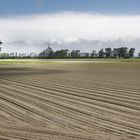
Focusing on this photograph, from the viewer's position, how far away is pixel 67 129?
6.09 metres

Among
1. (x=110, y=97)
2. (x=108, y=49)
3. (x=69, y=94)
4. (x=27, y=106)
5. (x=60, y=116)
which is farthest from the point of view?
(x=108, y=49)

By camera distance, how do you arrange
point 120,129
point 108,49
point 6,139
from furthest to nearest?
point 108,49 < point 120,129 < point 6,139

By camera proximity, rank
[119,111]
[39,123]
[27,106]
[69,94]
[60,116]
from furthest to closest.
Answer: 1. [69,94]
2. [27,106]
3. [119,111]
4. [60,116]
5. [39,123]

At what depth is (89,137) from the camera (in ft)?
18.2

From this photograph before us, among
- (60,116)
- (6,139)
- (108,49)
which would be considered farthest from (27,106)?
(108,49)

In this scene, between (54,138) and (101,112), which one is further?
(101,112)

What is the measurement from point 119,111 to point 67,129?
6.77ft

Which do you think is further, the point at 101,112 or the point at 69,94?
the point at 69,94

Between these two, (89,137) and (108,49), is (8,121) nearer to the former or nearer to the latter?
(89,137)

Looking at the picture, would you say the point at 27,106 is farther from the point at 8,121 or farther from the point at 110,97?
the point at 110,97

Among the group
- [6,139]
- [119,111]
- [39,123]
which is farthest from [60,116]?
[6,139]

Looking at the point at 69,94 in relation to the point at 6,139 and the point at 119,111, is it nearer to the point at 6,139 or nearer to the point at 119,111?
the point at 119,111

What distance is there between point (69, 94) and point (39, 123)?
14.1 feet

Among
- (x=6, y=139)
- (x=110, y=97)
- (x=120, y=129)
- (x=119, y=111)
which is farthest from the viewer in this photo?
(x=110, y=97)
